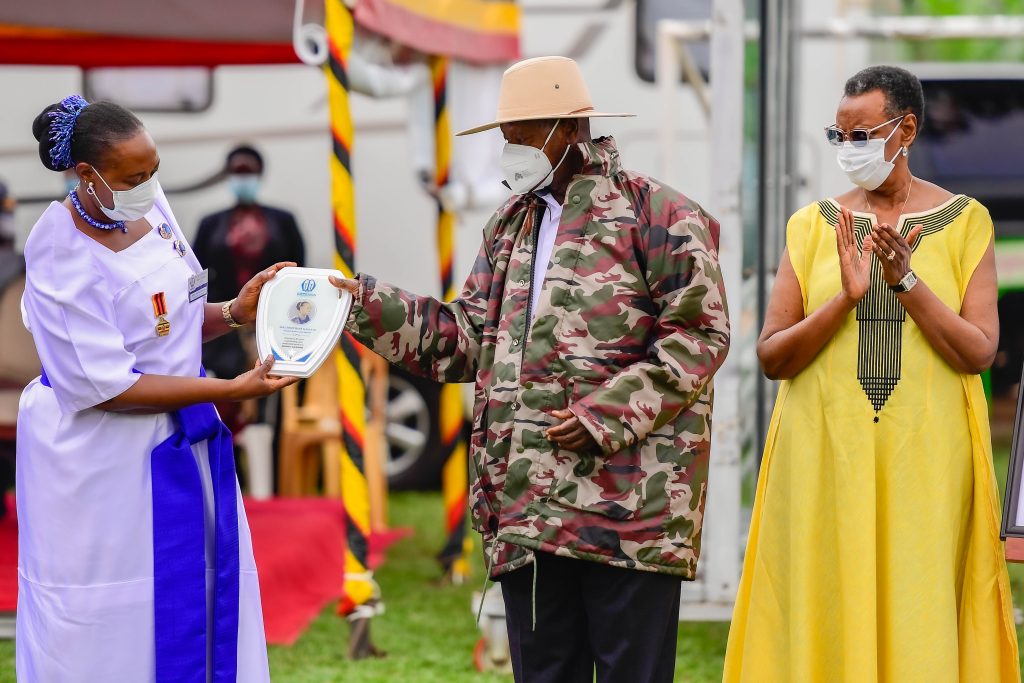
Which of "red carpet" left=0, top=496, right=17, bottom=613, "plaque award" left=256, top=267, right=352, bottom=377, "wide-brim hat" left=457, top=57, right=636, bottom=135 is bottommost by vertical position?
"red carpet" left=0, top=496, right=17, bottom=613

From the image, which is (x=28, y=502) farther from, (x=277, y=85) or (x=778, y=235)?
(x=277, y=85)

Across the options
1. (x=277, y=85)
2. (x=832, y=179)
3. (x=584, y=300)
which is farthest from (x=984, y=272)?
(x=277, y=85)

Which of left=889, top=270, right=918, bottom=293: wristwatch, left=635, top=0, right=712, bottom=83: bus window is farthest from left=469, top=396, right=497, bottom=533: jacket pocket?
left=635, top=0, right=712, bottom=83: bus window

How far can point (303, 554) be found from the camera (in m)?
6.19

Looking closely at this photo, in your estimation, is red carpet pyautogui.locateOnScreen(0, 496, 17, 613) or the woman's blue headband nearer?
the woman's blue headband

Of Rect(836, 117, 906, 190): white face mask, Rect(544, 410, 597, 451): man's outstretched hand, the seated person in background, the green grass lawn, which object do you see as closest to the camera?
Rect(544, 410, 597, 451): man's outstretched hand

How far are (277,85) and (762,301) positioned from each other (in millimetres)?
4237

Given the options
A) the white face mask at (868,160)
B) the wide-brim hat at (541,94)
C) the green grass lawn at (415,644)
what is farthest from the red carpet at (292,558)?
the white face mask at (868,160)

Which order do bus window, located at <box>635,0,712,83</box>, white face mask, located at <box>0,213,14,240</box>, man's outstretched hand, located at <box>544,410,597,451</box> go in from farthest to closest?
bus window, located at <box>635,0,712,83</box> < white face mask, located at <box>0,213,14,240</box> < man's outstretched hand, located at <box>544,410,597,451</box>

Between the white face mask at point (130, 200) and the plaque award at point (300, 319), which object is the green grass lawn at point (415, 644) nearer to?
the plaque award at point (300, 319)

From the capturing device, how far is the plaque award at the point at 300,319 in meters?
3.19

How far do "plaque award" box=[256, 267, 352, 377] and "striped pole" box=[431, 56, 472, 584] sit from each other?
2.80 metres

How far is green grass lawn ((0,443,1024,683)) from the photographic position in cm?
477

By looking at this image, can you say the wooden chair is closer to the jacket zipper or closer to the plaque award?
the plaque award
